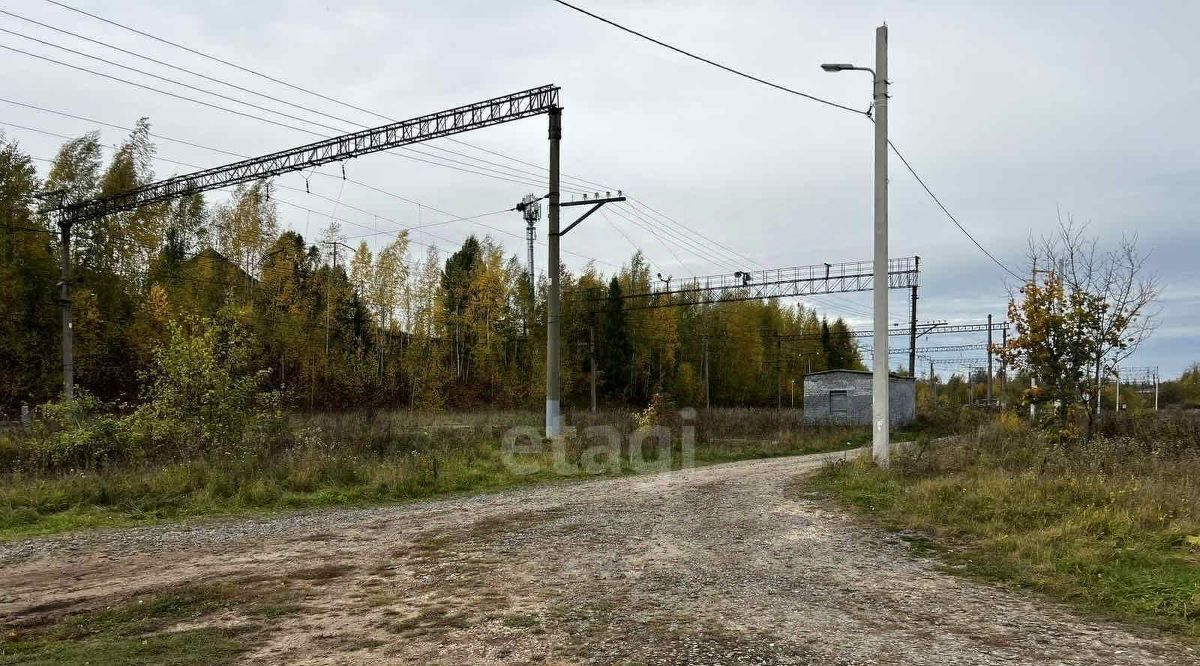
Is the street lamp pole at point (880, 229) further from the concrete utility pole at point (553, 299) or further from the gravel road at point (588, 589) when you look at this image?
the concrete utility pole at point (553, 299)

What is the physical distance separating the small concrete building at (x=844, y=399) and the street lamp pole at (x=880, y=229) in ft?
67.1

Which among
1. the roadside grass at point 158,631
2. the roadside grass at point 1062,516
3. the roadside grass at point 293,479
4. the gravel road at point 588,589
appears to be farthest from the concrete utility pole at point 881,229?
the roadside grass at point 158,631

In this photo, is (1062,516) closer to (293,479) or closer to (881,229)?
(881,229)

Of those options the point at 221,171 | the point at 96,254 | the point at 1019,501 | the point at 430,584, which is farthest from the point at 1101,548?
the point at 96,254

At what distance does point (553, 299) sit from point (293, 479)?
31.4 feet

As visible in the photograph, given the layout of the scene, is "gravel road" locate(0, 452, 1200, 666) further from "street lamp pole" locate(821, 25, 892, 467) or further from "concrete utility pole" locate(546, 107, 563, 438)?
"concrete utility pole" locate(546, 107, 563, 438)

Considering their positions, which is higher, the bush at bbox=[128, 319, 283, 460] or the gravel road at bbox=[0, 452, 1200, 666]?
the bush at bbox=[128, 319, 283, 460]

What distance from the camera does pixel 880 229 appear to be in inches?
508

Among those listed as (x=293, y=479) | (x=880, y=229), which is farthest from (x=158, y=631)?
(x=880, y=229)

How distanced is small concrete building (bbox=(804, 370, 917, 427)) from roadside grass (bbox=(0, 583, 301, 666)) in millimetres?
29575

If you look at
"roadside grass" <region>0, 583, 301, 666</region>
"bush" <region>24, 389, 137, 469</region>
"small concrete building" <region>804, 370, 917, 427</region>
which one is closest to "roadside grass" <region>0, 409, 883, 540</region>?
"bush" <region>24, 389, 137, 469</region>

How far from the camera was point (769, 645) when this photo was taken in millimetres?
4648

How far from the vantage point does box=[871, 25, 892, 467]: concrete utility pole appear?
41.3ft

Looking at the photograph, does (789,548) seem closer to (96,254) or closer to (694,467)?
(694,467)
